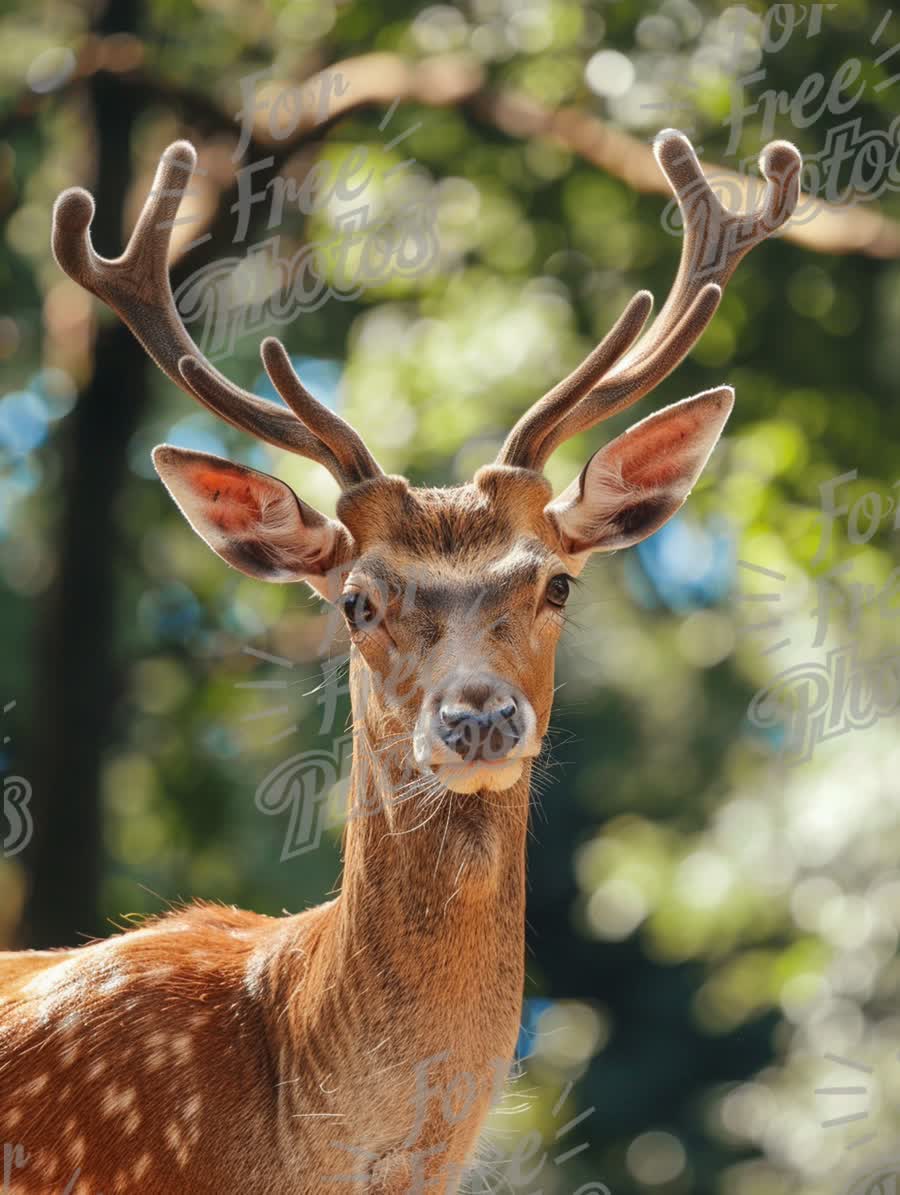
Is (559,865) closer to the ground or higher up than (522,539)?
closer to the ground

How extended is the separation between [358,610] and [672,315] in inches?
50.4

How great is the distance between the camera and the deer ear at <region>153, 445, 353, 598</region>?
4.76 m

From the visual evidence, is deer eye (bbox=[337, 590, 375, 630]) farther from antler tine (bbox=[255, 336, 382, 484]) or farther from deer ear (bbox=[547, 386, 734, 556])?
deer ear (bbox=[547, 386, 734, 556])

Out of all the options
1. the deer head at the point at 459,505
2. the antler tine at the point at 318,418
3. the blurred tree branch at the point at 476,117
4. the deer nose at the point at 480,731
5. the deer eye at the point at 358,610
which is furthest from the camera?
the blurred tree branch at the point at 476,117

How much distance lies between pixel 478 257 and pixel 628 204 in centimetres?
147

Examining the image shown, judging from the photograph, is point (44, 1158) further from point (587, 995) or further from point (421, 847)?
point (587, 995)

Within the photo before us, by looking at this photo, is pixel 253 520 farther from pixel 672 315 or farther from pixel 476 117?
pixel 476 117

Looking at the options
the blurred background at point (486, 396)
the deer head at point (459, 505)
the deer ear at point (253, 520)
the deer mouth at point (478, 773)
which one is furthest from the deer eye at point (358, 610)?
the blurred background at point (486, 396)

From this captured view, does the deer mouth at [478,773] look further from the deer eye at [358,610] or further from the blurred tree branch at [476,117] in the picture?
the blurred tree branch at [476,117]

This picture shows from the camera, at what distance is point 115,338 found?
11773mm

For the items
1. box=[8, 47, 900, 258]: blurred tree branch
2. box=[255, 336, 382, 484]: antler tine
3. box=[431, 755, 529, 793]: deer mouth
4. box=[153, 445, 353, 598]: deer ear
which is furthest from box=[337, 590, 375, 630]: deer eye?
box=[8, 47, 900, 258]: blurred tree branch

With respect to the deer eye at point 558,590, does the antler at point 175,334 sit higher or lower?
higher

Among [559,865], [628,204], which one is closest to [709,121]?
[628,204]

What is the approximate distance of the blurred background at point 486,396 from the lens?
36.0ft
